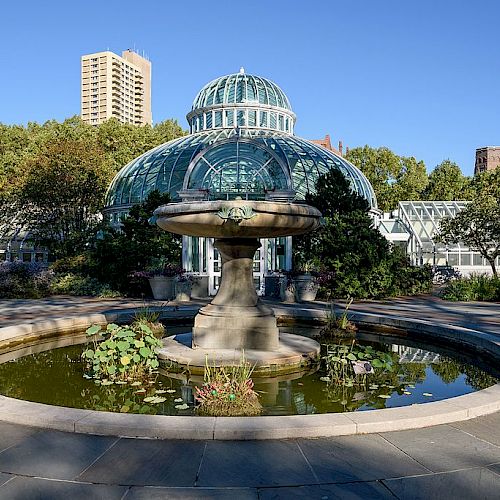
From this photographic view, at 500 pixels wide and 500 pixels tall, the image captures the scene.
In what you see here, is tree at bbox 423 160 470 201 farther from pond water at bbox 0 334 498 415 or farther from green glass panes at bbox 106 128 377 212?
pond water at bbox 0 334 498 415

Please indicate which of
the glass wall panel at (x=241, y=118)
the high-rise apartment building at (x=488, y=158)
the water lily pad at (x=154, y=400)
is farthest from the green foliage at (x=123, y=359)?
the high-rise apartment building at (x=488, y=158)

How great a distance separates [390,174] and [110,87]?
151m

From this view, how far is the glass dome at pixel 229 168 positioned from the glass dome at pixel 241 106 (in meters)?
1.07

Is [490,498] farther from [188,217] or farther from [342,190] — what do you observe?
[342,190]

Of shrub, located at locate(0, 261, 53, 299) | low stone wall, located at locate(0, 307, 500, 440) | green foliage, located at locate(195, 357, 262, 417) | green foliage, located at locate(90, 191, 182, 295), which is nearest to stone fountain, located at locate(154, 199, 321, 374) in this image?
green foliage, located at locate(195, 357, 262, 417)

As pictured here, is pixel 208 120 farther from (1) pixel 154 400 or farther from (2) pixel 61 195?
(1) pixel 154 400

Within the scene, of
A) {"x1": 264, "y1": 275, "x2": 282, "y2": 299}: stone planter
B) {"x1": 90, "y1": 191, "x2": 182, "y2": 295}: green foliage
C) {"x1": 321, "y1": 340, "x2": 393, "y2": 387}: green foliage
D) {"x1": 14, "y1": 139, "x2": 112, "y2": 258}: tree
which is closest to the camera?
{"x1": 321, "y1": 340, "x2": 393, "y2": 387}: green foliage

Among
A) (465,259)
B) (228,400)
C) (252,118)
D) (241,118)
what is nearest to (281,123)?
(252,118)

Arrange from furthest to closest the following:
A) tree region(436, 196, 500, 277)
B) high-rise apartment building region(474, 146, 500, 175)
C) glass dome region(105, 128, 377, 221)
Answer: high-rise apartment building region(474, 146, 500, 175) → glass dome region(105, 128, 377, 221) → tree region(436, 196, 500, 277)

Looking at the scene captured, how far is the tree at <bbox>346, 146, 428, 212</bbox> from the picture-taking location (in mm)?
46000

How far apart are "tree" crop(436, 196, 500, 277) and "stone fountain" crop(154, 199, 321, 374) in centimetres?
1338

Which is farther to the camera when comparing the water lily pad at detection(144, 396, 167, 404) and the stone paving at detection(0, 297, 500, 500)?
the water lily pad at detection(144, 396, 167, 404)

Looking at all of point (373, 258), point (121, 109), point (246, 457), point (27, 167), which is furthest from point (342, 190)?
point (121, 109)

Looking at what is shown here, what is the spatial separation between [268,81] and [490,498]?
25.3 meters
